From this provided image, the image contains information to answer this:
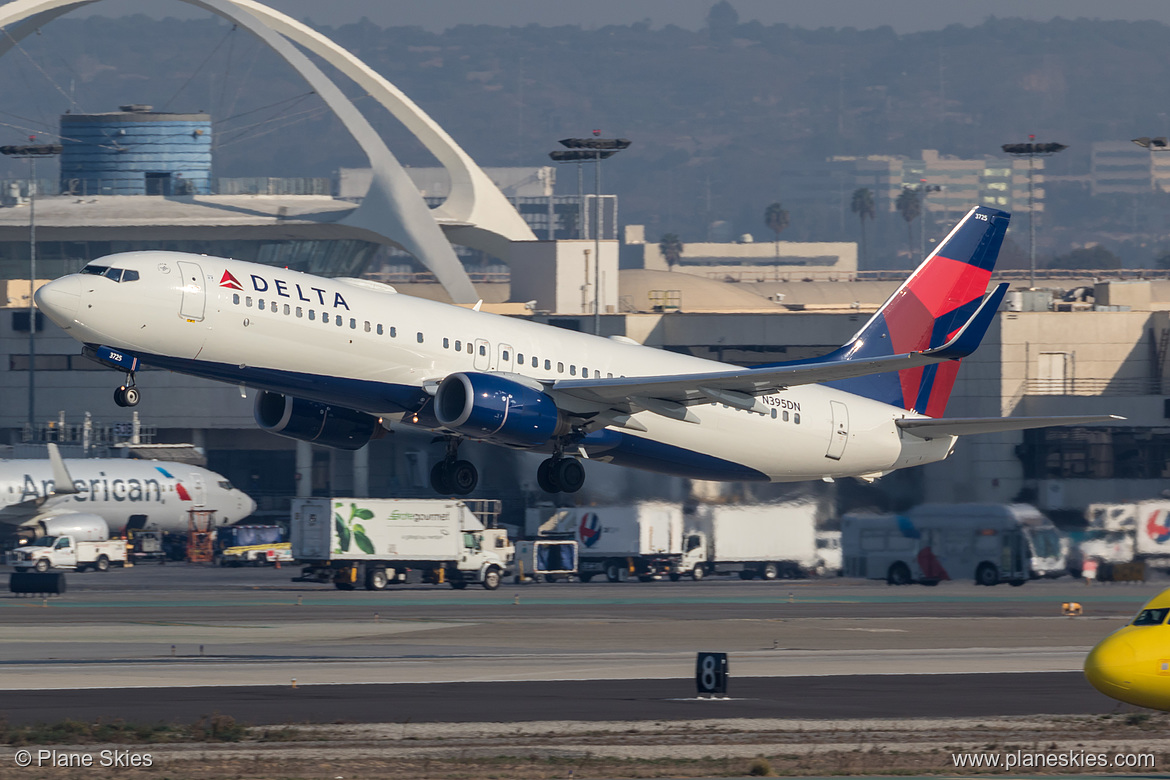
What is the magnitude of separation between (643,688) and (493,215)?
141 m

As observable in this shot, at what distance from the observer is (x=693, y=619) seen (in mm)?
66250

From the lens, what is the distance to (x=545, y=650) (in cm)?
5353

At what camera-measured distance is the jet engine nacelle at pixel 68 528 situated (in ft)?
311

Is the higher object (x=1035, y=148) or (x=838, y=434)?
(x=1035, y=148)

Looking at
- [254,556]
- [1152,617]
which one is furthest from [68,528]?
[1152,617]

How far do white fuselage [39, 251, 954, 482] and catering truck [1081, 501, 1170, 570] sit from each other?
24482mm

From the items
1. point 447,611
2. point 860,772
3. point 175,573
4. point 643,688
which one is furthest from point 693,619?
point 175,573

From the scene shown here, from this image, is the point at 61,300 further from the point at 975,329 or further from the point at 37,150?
the point at 37,150

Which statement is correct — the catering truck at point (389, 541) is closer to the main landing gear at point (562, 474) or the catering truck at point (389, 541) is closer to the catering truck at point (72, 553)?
the catering truck at point (72, 553)

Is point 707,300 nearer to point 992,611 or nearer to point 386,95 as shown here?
point 386,95

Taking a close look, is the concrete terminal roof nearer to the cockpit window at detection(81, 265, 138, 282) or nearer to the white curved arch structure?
the white curved arch structure

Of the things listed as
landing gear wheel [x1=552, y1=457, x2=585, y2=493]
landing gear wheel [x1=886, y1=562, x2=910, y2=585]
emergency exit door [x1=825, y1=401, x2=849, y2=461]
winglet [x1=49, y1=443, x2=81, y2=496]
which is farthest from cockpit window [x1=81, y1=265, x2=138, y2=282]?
winglet [x1=49, y1=443, x2=81, y2=496]

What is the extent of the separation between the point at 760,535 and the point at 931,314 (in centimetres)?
2220

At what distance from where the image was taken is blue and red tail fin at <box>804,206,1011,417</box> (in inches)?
2166
